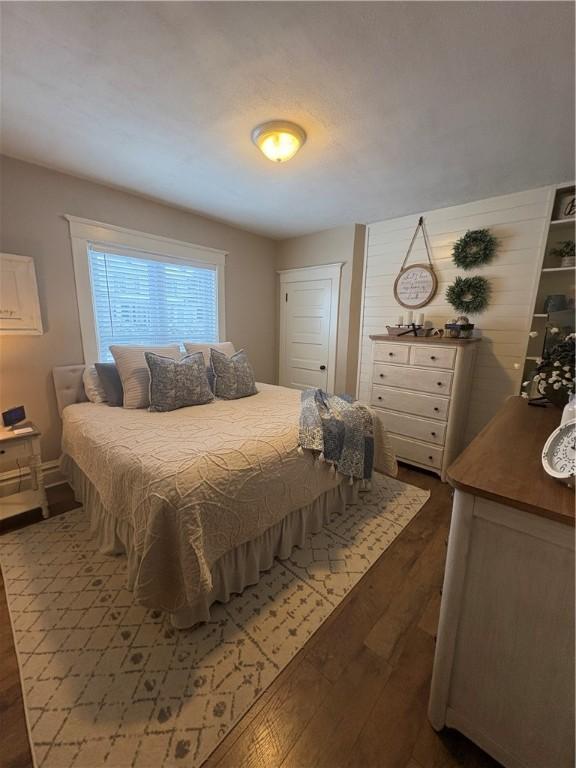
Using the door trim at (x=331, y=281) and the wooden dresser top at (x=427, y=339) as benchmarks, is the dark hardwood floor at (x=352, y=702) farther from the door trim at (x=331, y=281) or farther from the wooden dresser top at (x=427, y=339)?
the door trim at (x=331, y=281)

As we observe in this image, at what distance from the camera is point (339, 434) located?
6.27 ft

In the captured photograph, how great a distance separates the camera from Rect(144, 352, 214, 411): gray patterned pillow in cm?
221

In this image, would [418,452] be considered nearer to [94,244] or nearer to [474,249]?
[474,249]

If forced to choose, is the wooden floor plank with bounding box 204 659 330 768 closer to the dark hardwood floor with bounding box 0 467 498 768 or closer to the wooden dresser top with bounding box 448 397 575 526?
the dark hardwood floor with bounding box 0 467 498 768

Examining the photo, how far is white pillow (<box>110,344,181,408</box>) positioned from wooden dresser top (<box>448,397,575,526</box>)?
213 cm

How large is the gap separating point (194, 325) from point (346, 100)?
95.7 inches

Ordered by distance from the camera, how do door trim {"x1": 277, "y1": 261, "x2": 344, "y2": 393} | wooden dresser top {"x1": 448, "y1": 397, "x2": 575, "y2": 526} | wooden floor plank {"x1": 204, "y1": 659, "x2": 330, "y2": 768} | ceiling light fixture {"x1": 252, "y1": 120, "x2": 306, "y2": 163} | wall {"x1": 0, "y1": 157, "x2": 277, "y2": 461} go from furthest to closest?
door trim {"x1": 277, "y1": 261, "x2": 344, "y2": 393}, wall {"x1": 0, "y1": 157, "x2": 277, "y2": 461}, ceiling light fixture {"x1": 252, "y1": 120, "x2": 306, "y2": 163}, wooden floor plank {"x1": 204, "y1": 659, "x2": 330, "y2": 768}, wooden dresser top {"x1": 448, "y1": 397, "x2": 575, "y2": 526}

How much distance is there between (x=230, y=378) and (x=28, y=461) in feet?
4.97

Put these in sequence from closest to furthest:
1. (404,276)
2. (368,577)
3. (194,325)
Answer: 1. (368,577)
2. (404,276)
3. (194,325)

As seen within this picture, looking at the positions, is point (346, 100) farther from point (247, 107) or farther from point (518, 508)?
point (518, 508)

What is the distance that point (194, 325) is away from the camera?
3383 millimetres

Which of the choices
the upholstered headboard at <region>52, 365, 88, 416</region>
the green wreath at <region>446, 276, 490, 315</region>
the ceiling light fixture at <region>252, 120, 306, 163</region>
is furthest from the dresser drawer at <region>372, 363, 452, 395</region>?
the upholstered headboard at <region>52, 365, 88, 416</region>

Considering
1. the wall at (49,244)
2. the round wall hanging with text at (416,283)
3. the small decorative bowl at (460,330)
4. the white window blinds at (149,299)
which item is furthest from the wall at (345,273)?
the wall at (49,244)

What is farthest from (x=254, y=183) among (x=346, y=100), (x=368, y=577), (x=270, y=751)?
(x=270, y=751)
